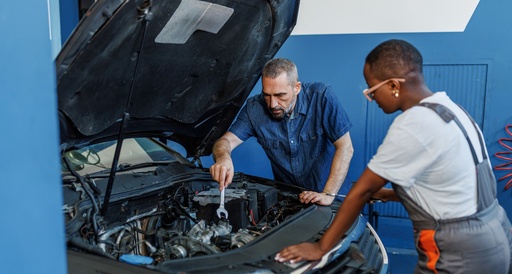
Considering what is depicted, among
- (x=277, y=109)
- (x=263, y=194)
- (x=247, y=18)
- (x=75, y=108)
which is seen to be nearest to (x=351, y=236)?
(x=263, y=194)

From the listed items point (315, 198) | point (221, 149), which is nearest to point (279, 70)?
point (221, 149)

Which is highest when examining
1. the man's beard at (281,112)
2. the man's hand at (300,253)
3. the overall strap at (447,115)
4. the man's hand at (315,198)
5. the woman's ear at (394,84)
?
the woman's ear at (394,84)

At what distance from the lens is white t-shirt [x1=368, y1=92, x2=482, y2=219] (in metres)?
1.52

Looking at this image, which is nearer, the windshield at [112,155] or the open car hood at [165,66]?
the open car hood at [165,66]

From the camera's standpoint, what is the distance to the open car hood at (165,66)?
1.99 m

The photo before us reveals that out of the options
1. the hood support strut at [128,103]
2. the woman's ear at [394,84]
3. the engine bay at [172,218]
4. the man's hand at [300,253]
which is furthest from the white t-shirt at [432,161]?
the hood support strut at [128,103]

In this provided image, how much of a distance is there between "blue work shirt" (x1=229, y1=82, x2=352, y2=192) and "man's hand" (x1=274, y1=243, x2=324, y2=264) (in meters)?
1.16

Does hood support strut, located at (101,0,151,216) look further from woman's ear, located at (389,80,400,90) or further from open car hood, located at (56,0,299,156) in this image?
woman's ear, located at (389,80,400,90)

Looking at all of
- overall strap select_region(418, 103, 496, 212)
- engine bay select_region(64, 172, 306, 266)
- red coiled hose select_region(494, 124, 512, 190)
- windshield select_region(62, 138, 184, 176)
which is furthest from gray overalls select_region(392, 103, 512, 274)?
red coiled hose select_region(494, 124, 512, 190)

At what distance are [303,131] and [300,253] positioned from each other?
125 centimetres

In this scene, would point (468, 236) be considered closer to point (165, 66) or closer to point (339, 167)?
point (339, 167)

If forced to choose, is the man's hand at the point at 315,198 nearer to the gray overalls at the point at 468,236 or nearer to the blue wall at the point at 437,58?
the gray overalls at the point at 468,236

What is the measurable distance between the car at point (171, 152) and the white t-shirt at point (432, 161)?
20.6 inches

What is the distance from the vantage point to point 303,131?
2.99m
